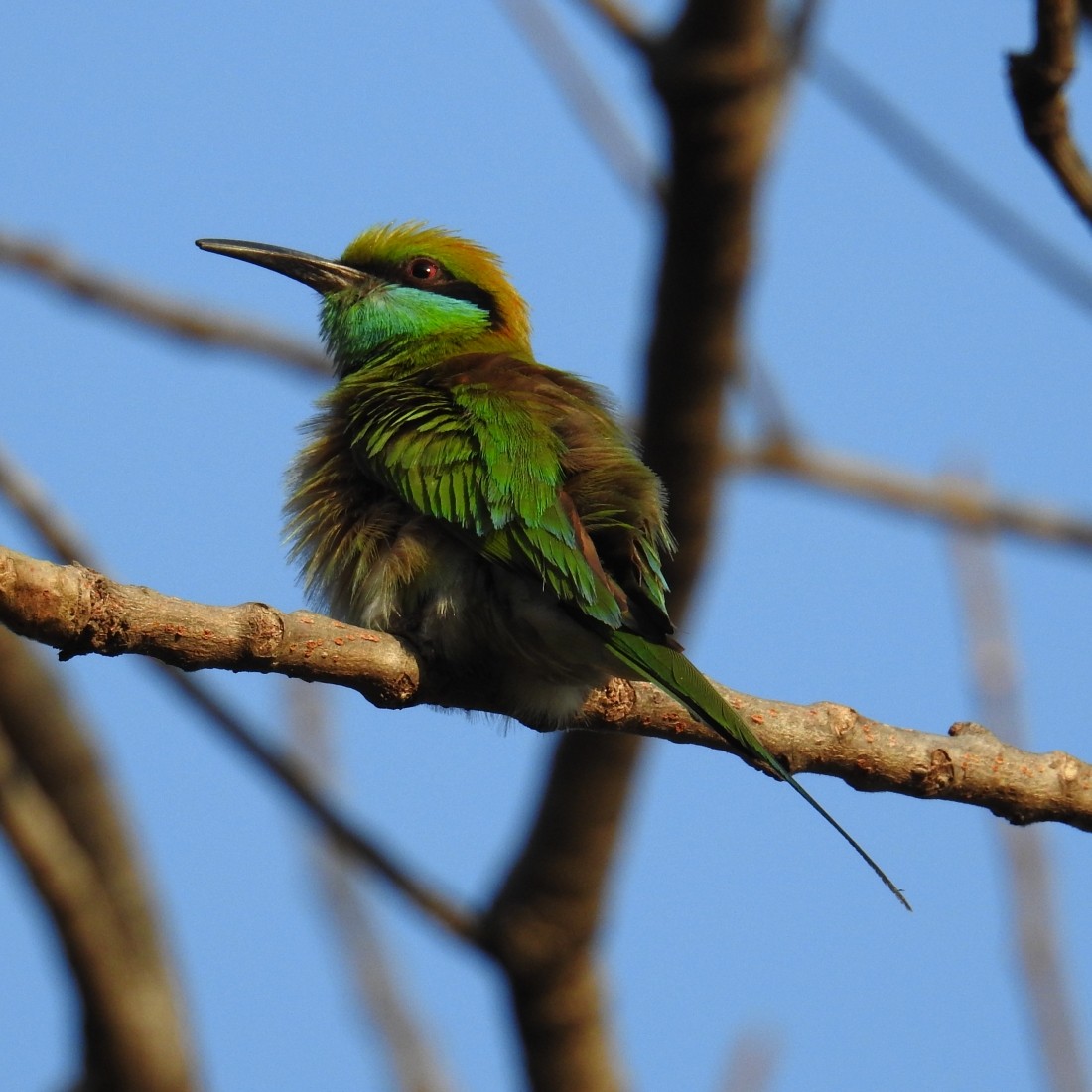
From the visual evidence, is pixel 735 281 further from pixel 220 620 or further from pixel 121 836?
pixel 121 836

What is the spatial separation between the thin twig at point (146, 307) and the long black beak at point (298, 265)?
0.23 m

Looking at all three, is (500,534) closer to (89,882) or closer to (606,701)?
(606,701)

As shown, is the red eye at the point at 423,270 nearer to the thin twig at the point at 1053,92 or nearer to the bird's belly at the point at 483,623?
the bird's belly at the point at 483,623

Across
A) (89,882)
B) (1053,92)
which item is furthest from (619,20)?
(89,882)

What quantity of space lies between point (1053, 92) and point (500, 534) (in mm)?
1153

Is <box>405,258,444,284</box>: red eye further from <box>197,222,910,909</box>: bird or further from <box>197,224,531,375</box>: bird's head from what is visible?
<box>197,222,910,909</box>: bird

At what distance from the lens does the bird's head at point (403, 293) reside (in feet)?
13.0

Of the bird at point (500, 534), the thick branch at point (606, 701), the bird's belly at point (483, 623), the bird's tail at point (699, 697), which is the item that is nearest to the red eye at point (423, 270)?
the bird at point (500, 534)

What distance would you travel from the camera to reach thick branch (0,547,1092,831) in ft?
6.87

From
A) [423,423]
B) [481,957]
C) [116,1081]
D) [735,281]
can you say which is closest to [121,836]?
[116,1081]

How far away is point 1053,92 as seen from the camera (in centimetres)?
254

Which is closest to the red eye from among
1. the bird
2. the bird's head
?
the bird's head

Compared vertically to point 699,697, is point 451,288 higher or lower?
higher

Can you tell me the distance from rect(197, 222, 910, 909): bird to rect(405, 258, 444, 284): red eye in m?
0.71
